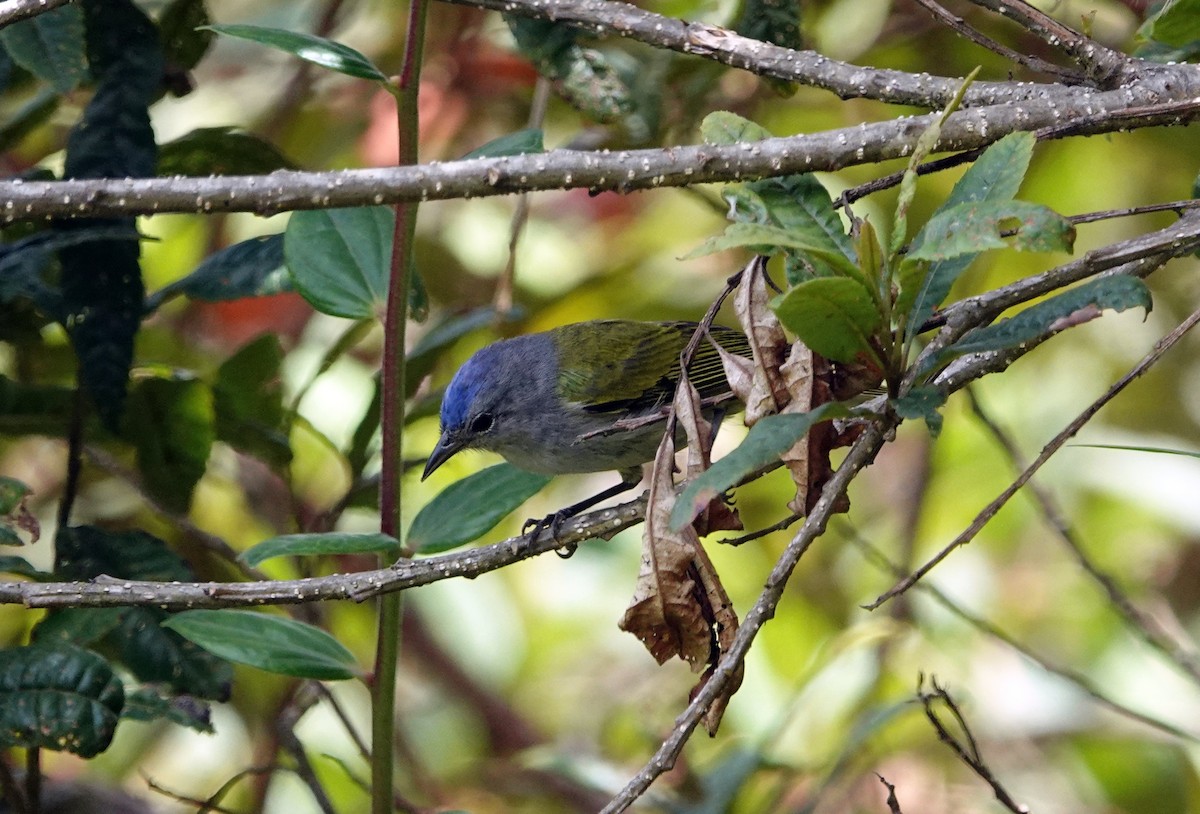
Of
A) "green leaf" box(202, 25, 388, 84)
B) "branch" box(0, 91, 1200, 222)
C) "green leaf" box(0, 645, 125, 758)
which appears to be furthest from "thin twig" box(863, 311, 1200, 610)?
"green leaf" box(0, 645, 125, 758)

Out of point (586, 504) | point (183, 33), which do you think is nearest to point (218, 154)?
point (183, 33)

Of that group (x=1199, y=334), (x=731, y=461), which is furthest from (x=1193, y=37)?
(x=1199, y=334)

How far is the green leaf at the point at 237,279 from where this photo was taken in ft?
10.7

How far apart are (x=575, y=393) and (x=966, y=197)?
2.30 metres

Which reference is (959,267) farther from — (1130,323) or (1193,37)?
(1130,323)

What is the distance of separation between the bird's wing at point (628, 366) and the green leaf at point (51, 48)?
6.06ft

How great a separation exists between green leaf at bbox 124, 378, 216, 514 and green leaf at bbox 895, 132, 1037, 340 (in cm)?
210

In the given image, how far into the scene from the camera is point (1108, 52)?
92.4 inches

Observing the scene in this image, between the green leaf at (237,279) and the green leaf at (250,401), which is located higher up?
the green leaf at (237,279)

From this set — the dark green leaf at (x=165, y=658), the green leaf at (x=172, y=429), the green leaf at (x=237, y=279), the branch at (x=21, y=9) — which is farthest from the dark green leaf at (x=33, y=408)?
the branch at (x=21, y=9)

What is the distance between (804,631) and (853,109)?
7.59 feet

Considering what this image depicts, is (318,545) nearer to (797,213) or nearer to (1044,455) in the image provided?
(797,213)

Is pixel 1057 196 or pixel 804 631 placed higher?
pixel 1057 196

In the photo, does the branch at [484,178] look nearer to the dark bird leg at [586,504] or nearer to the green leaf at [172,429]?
the green leaf at [172,429]
